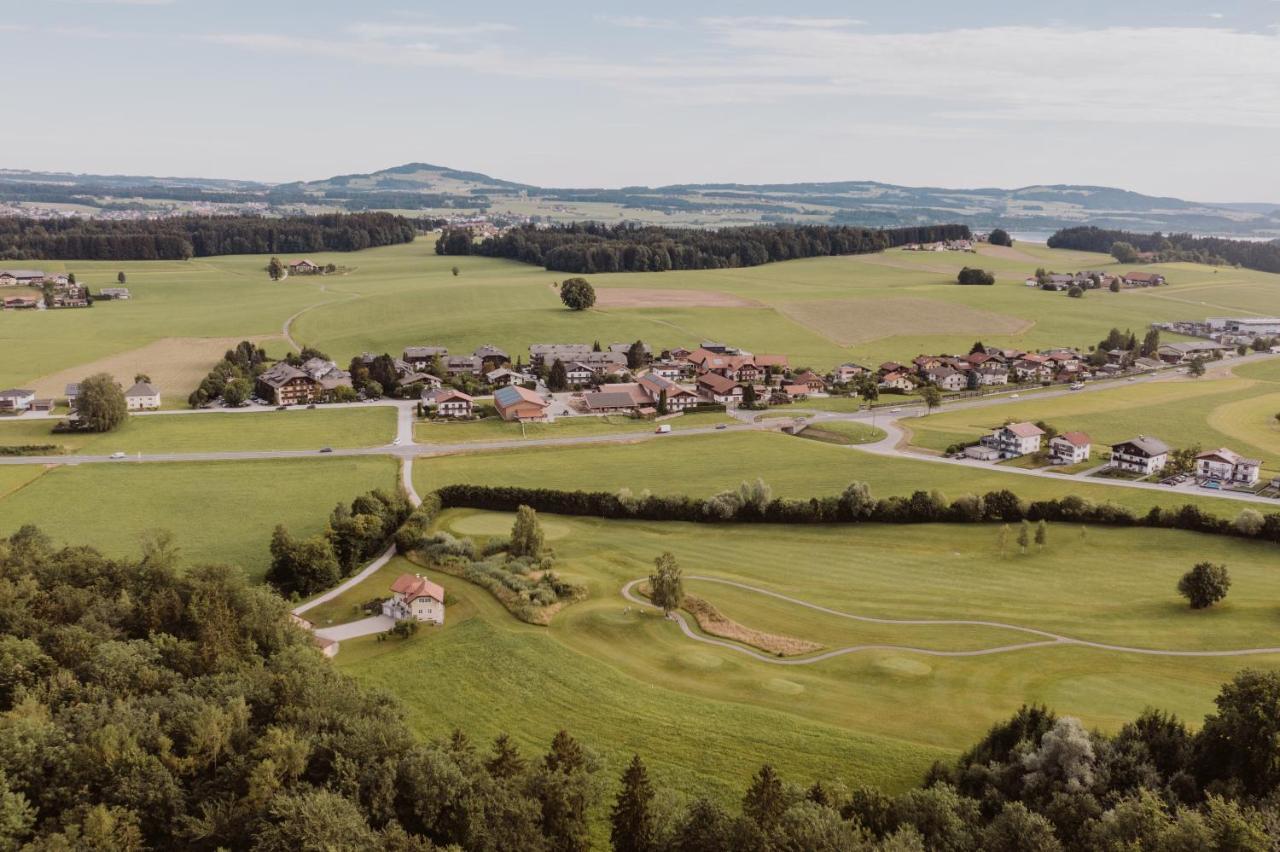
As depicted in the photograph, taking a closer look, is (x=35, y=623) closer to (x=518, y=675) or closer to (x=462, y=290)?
(x=518, y=675)

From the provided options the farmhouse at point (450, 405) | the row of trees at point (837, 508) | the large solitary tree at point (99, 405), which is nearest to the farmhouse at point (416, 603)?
the row of trees at point (837, 508)

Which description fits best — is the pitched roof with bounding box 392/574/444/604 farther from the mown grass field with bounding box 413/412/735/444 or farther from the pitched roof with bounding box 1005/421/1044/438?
the pitched roof with bounding box 1005/421/1044/438

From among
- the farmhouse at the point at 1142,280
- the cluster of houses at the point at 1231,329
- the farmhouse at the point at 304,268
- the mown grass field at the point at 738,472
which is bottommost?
the mown grass field at the point at 738,472

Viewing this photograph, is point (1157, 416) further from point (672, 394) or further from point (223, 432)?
point (223, 432)

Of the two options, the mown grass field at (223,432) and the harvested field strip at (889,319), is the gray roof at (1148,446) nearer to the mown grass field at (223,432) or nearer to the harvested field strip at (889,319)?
the harvested field strip at (889,319)

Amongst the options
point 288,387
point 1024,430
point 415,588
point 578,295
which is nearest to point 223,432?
point 288,387

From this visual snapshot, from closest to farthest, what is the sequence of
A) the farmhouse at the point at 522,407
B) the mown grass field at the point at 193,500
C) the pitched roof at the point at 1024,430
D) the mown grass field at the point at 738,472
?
the mown grass field at the point at 193,500 → the mown grass field at the point at 738,472 → the pitched roof at the point at 1024,430 → the farmhouse at the point at 522,407

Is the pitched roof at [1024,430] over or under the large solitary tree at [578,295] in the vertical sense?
under
